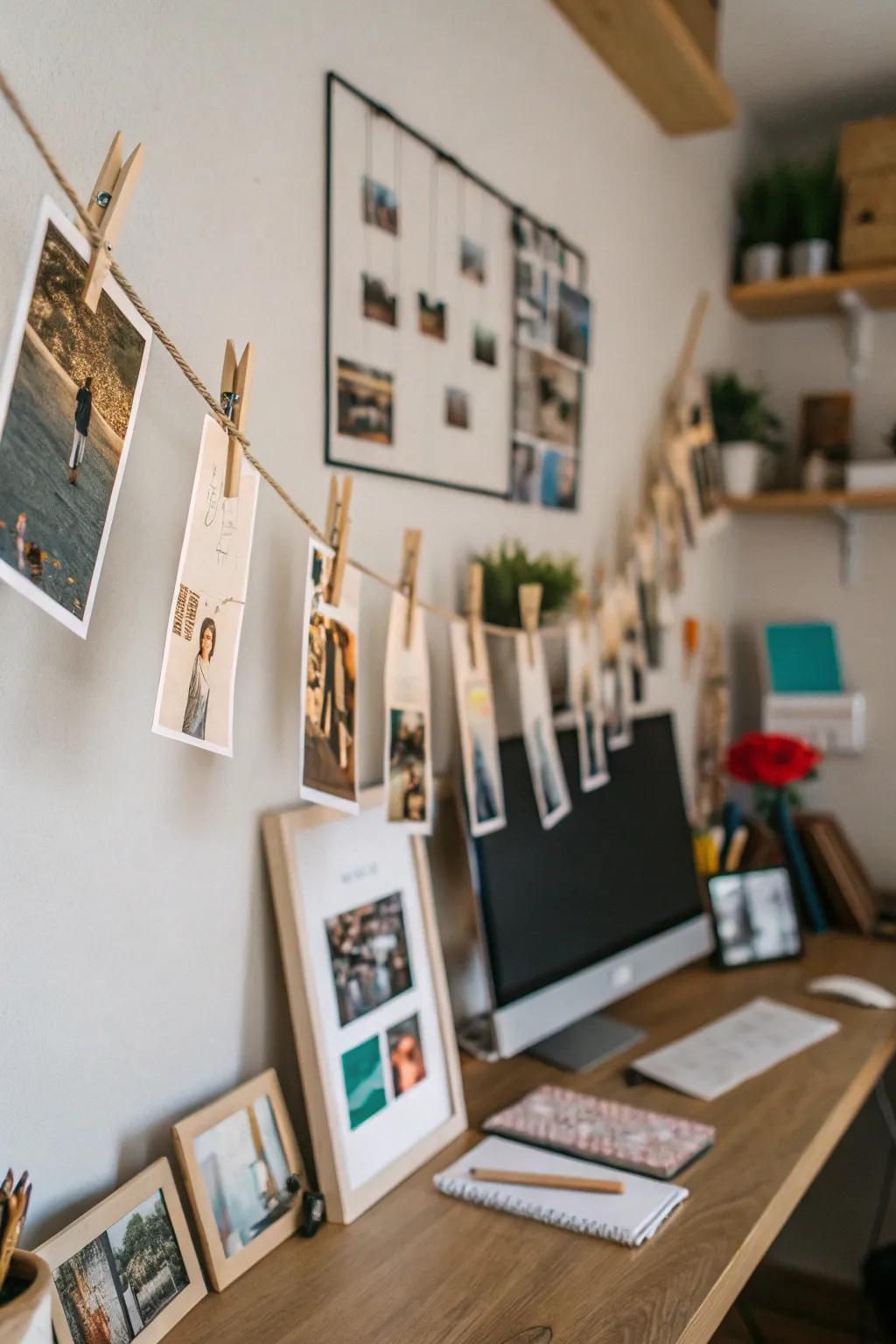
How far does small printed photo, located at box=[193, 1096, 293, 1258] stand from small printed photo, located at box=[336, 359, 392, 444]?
0.74 metres

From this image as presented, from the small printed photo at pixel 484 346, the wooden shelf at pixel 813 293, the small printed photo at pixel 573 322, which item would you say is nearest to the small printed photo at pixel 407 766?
the small printed photo at pixel 484 346

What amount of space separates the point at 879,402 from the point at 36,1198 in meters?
2.34

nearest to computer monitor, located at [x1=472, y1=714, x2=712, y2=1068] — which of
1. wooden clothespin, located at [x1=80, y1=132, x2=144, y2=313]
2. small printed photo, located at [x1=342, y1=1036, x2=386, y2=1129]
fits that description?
small printed photo, located at [x1=342, y1=1036, x2=386, y2=1129]

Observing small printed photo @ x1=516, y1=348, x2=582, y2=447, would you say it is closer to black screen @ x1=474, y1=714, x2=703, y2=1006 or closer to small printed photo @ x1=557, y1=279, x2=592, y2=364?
small printed photo @ x1=557, y1=279, x2=592, y2=364

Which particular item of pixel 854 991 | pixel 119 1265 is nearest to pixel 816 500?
pixel 854 991

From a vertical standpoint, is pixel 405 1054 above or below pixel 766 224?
below

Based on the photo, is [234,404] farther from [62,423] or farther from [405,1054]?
[405,1054]

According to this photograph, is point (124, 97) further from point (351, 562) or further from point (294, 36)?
point (351, 562)

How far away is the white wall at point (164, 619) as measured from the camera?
942mm

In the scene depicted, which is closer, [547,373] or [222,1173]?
[222,1173]

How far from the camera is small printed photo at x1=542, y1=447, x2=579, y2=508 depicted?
6.04ft

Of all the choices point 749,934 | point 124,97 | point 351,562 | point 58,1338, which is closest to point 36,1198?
point 58,1338

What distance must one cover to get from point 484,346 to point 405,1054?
961 mm

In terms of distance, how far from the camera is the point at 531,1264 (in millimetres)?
1096
